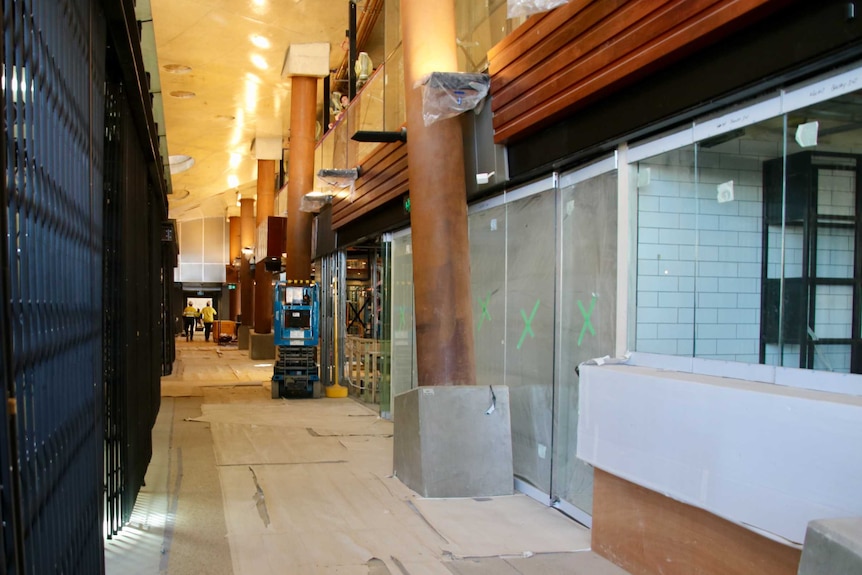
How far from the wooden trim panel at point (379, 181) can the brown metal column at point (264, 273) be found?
953 cm

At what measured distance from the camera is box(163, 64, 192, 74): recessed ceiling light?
1445 centimetres

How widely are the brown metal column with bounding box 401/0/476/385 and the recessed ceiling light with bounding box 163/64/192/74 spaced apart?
10.0 metres

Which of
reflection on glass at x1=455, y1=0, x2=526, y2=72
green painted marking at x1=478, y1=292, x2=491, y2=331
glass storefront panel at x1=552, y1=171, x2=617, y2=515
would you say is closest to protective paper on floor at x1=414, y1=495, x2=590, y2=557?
glass storefront panel at x1=552, y1=171, x2=617, y2=515

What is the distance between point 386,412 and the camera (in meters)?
9.73

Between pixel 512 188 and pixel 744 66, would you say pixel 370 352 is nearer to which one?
pixel 512 188

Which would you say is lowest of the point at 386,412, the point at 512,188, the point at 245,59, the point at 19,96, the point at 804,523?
the point at 386,412

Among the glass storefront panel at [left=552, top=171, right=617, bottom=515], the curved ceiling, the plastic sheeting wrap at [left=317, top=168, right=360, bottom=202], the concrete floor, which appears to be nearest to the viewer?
the concrete floor

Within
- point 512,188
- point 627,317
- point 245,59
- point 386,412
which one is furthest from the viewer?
point 245,59

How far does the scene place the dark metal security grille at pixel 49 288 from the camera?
140cm

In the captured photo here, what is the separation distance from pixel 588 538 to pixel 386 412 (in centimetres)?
543

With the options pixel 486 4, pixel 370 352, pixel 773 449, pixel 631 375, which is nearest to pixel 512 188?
pixel 486 4

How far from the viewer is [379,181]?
902 cm

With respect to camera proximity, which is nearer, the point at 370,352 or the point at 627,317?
the point at 627,317

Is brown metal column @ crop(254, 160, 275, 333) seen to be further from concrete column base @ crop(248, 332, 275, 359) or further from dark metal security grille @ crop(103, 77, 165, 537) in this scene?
dark metal security grille @ crop(103, 77, 165, 537)
